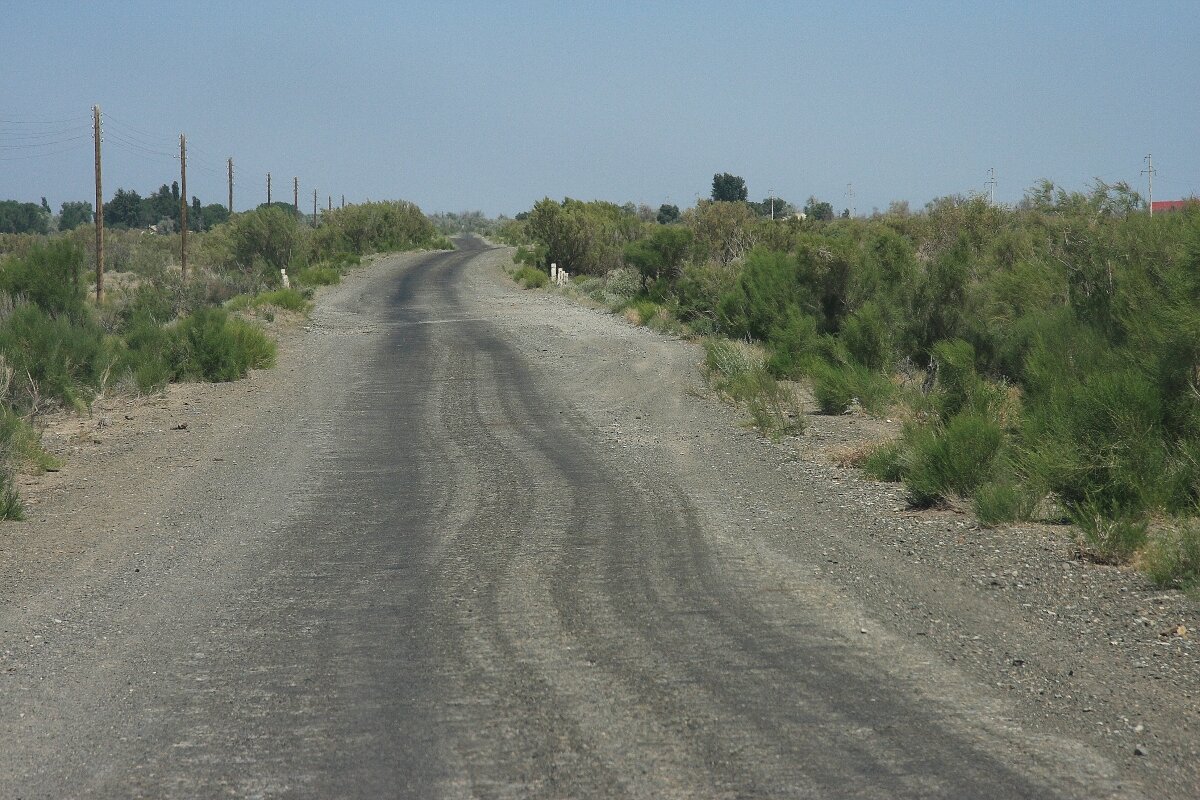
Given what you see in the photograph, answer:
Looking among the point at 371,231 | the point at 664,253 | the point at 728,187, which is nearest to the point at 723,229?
the point at 664,253

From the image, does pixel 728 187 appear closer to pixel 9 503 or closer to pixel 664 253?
pixel 664 253

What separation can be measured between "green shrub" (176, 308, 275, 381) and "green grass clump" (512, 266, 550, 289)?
2555cm

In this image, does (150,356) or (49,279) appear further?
(49,279)

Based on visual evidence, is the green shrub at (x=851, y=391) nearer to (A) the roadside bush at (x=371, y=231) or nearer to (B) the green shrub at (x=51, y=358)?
(B) the green shrub at (x=51, y=358)

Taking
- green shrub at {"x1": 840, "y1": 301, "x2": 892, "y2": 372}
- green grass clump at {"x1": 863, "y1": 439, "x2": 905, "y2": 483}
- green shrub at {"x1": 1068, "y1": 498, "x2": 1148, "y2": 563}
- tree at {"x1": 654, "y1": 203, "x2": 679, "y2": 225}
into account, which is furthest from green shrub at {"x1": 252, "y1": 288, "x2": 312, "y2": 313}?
tree at {"x1": 654, "y1": 203, "x2": 679, "y2": 225}

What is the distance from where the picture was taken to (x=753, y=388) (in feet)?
61.4

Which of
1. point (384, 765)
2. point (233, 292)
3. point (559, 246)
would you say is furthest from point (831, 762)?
point (559, 246)

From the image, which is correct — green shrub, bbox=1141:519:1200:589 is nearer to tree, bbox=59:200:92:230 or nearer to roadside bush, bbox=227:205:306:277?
roadside bush, bbox=227:205:306:277

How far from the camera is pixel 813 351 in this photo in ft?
73.8

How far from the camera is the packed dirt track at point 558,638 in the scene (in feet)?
18.2

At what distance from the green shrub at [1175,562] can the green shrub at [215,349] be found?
18009 mm

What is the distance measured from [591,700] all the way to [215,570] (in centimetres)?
424

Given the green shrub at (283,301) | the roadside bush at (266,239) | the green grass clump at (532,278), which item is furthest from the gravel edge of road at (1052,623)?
the roadside bush at (266,239)

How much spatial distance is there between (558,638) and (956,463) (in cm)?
571
